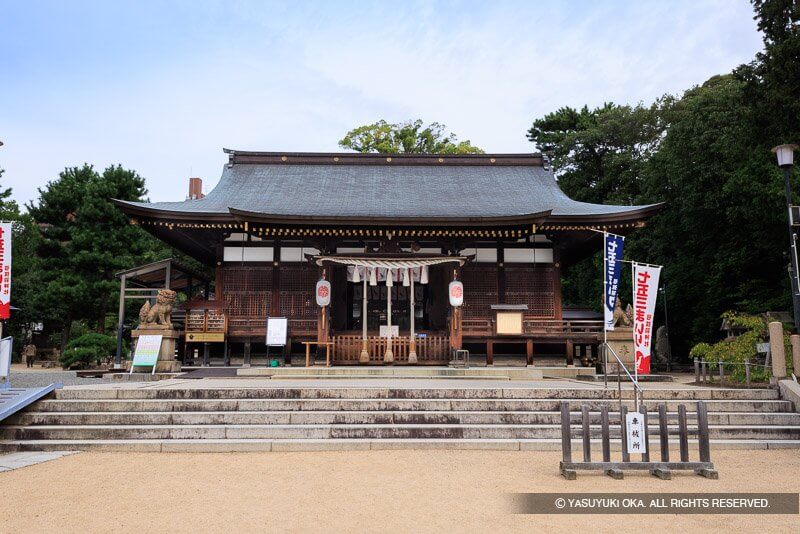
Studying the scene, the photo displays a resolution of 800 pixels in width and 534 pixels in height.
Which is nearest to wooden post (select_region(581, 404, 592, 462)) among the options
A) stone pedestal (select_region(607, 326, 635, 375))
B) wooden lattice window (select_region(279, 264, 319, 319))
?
stone pedestal (select_region(607, 326, 635, 375))

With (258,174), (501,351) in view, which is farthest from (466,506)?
(258,174)

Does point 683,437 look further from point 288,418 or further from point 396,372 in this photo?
point 396,372

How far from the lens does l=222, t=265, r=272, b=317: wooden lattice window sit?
53.0ft

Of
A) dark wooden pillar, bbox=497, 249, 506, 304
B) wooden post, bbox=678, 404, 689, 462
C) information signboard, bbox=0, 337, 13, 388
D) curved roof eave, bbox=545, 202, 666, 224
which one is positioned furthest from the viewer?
dark wooden pillar, bbox=497, 249, 506, 304

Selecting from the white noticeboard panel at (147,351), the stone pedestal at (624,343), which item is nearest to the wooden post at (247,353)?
the white noticeboard panel at (147,351)

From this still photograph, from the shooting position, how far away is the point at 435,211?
54.5ft

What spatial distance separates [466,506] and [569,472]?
1564 mm

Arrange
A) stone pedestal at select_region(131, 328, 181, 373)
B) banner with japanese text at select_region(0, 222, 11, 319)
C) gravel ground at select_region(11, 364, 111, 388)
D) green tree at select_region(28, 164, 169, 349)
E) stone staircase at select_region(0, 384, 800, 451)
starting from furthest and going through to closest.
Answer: green tree at select_region(28, 164, 169, 349), stone pedestal at select_region(131, 328, 181, 373), gravel ground at select_region(11, 364, 111, 388), banner with japanese text at select_region(0, 222, 11, 319), stone staircase at select_region(0, 384, 800, 451)

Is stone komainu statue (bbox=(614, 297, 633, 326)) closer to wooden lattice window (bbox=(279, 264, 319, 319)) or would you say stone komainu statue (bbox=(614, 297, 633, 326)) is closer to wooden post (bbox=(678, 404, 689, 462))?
wooden post (bbox=(678, 404, 689, 462))

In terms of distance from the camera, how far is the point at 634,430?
6.17m

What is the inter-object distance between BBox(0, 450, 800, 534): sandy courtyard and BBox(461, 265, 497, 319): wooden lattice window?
9012 mm

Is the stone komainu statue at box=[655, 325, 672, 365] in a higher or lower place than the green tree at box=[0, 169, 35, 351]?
lower

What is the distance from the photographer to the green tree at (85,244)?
80.9 feet

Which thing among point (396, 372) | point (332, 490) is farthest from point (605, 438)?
point (396, 372)
